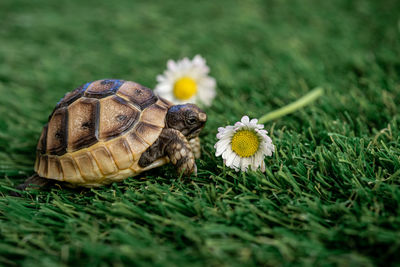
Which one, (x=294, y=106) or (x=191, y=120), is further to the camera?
(x=294, y=106)

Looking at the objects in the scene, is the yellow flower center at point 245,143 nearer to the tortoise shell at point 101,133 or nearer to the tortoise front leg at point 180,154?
the tortoise front leg at point 180,154

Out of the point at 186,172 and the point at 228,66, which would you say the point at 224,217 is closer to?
the point at 186,172

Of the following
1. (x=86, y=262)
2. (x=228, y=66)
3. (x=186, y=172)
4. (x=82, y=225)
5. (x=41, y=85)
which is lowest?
(x=86, y=262)

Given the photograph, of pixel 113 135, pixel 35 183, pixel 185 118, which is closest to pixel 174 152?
pixel 185 118

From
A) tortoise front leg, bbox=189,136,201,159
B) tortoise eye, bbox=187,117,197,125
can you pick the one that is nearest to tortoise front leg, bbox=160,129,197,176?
tortoise eye, bbox=187,117,197,125

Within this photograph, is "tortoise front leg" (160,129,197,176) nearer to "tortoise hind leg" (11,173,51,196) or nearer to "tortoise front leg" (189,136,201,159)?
"tortoise front leg" (189,136,201,159)

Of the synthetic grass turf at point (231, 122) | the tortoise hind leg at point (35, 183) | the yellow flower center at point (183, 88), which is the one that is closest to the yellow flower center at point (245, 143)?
the synthetic grass turf at point (231, 122)

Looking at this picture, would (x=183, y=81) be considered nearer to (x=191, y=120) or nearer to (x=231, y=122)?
(x=231, y=122)

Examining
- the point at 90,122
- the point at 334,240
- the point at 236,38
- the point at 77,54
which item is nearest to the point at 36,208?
the point at 90,122
